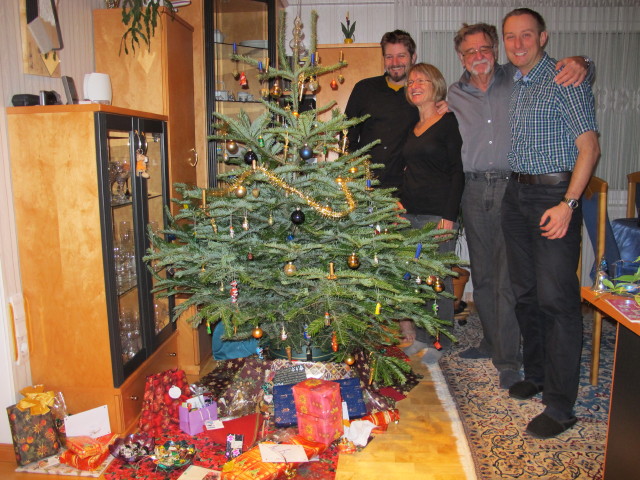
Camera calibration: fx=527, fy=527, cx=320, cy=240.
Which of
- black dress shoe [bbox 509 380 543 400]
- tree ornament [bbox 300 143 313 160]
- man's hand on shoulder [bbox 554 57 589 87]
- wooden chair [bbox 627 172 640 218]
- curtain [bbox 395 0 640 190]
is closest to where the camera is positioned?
tree ornament [bbox 300 143 313 160]

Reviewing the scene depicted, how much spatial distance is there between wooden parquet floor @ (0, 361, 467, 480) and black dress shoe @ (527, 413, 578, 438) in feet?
1.06

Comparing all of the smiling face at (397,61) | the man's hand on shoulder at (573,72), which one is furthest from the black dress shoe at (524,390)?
the smiling face at (397,61)

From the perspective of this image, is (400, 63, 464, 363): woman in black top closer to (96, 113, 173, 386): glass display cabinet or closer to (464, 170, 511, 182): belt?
(464, 170, 511, 182): belt

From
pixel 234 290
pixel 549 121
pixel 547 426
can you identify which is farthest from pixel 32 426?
pixel 549 121

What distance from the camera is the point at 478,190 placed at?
263 cm

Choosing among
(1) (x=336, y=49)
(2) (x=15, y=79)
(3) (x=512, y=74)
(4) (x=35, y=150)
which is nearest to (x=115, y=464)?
(4) (x=35, y=150)

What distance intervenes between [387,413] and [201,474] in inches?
31.6

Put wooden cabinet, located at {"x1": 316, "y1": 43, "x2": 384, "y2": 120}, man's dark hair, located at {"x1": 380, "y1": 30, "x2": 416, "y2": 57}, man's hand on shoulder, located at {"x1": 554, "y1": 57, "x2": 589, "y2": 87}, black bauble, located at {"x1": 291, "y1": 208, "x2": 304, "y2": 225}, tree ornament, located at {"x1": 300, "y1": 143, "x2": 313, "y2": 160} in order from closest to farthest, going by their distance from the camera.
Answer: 1. black bauble, located at {"x1": 291, "y1": 208, "x2": 304, "y2": 225}
2. tree ornament, located at {"x1": 300, "y1": 143, "x2": 313, "y2": 160}
3. man's hand on shoulder, located at {"x1": 554, "y1": 57, "x2": 589, "y2": 87}
4. man's dark hair, located at {"x1": 380, "y1": 30, "x2": 416, "y2": 57}
5. wooden cabinet, located at {"x1": 316, "y1": 43, "x2": 384, "y2": 120}

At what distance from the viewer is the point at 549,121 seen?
2152 millimetres

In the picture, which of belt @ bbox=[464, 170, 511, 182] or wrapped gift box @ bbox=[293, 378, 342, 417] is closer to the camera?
wrapped gift box @ bbox=[293, 378, 342, 417]

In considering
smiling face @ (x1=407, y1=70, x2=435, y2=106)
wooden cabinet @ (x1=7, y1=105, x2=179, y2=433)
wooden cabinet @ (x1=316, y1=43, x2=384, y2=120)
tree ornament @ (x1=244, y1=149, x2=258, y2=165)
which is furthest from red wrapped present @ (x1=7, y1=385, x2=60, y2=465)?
wooden cabinet @ (x1=316, y1=43, x2=384, y2=120)

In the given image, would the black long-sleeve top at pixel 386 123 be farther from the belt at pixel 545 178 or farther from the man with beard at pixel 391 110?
the belt at pixel 545 178

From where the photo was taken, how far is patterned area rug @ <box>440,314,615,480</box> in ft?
6.35

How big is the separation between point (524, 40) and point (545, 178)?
0.58 meters
